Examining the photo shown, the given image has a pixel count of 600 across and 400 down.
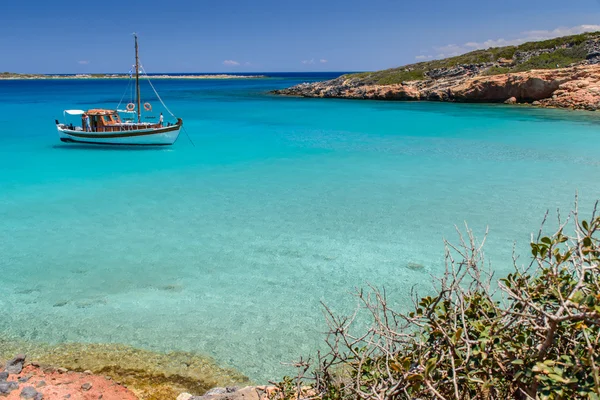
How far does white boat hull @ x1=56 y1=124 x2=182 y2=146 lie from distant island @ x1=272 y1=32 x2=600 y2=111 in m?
33.0

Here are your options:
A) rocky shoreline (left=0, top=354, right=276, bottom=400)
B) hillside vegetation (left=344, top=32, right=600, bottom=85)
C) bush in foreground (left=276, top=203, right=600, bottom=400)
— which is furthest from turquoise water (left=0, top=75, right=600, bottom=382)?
hillside vegetation (left=344, top=32, right=600, bottom=85)

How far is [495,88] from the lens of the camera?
48.0 m

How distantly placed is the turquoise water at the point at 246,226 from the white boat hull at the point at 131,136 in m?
0.57

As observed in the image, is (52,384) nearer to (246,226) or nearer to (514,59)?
(246,226)

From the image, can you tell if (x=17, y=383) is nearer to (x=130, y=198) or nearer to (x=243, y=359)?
(x=243, y=359)

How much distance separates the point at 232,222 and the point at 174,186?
5368 millimetres

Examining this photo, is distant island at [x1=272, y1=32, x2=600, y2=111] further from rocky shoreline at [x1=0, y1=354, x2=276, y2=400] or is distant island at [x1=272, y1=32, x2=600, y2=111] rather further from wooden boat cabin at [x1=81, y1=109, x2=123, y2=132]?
rocky shoreline at [x1=0, y1=354, x2=276, y2=400]

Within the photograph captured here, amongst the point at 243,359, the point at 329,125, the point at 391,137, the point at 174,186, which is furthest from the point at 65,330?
the point at 329,125

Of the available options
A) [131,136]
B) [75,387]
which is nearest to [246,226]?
[75,387]

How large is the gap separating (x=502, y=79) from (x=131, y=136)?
3801cm

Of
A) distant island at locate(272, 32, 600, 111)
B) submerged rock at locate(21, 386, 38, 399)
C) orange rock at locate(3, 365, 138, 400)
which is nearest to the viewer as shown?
submerged rock at locate(21, 386, 38, 399)

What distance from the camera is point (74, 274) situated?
32.0 feet

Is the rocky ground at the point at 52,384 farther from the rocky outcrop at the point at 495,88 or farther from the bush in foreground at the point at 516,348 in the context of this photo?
the rocky outcrop at the point at 495,88

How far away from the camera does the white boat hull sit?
25.5m
